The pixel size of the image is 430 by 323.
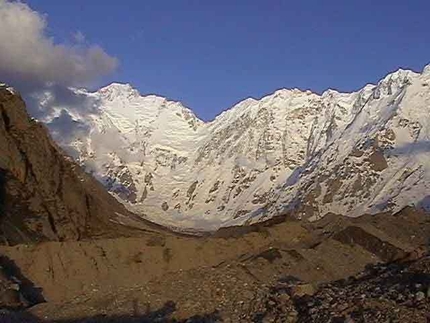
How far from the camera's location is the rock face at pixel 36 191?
210ft

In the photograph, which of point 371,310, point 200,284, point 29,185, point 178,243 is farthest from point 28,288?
point 29,185

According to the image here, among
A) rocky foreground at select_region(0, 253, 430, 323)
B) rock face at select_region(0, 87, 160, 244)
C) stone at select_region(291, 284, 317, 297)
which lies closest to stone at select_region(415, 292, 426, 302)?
rocky foreground at select_region(0, 253, 430, 323)

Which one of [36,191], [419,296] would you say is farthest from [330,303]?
[36,191]

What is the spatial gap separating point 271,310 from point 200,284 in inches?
166

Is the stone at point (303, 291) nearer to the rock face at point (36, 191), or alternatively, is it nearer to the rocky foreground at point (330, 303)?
the rocky foreground at point (330, 303)

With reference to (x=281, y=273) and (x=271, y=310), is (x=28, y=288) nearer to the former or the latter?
(x=281, y=273)

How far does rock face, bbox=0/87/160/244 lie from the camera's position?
210 ft

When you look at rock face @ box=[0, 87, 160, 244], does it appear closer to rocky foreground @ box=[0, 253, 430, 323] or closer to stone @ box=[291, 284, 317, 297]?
rocky foreground @ box=[0, 253, 430, 323]

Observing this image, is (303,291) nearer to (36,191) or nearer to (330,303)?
(330,303)

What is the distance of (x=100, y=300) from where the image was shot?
26422 millimetres

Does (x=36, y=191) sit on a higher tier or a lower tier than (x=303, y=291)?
higher

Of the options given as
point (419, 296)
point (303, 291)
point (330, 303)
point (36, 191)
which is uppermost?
point (36, 191)

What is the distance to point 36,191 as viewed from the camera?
236 ft

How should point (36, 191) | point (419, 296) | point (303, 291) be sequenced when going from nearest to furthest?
1. point (419, 296)
2. point (303, 291)
3. point (36, 191)
